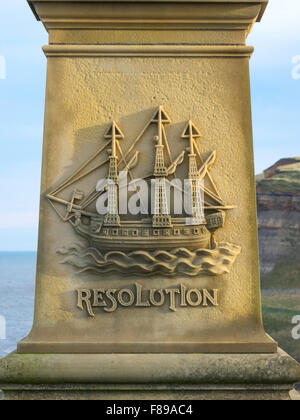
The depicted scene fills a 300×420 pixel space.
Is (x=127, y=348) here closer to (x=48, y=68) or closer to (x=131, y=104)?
(x=131, y=104)

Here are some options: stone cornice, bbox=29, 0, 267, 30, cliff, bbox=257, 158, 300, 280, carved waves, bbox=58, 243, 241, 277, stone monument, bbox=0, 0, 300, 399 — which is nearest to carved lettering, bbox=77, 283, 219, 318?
stone monument, bbox=0, 0, 300, 399

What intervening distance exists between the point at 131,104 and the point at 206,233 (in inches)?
56.2

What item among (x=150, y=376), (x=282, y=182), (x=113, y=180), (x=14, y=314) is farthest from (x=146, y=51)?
(x=282, y=182)

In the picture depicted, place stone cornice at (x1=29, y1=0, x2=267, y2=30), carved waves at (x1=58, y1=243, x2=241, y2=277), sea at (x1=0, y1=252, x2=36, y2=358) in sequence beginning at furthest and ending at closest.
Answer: sea at (x1=0, y1=252, x2=36, y2=358) → stone cornice at (x1=29, y1=0, x2=267, y2=30) → carved waves at (x1=58, y1=243, x2=241, y2=277)

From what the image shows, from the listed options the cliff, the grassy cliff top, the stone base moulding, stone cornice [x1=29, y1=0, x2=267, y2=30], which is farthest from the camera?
the grassy cliff top

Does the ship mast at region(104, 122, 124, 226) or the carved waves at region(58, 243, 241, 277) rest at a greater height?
the ship mast at region(104, 122, 124, 226)

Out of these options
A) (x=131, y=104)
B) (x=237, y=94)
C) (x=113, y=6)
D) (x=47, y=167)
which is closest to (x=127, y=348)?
(x=47, y=167)

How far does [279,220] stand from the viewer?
3089 cm

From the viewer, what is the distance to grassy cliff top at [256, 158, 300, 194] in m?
31.6

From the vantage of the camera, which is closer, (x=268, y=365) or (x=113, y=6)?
(x=268, y=365)

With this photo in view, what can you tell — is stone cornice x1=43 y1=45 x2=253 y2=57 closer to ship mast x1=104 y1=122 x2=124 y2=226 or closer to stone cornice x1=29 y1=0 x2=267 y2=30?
stone cornice x1=29 y1=0 x2=267 y2=30

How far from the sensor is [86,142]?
4410 mm

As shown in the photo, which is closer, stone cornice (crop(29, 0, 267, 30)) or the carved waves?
the carved waves

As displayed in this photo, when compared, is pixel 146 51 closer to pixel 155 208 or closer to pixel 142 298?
pixel 155 208
